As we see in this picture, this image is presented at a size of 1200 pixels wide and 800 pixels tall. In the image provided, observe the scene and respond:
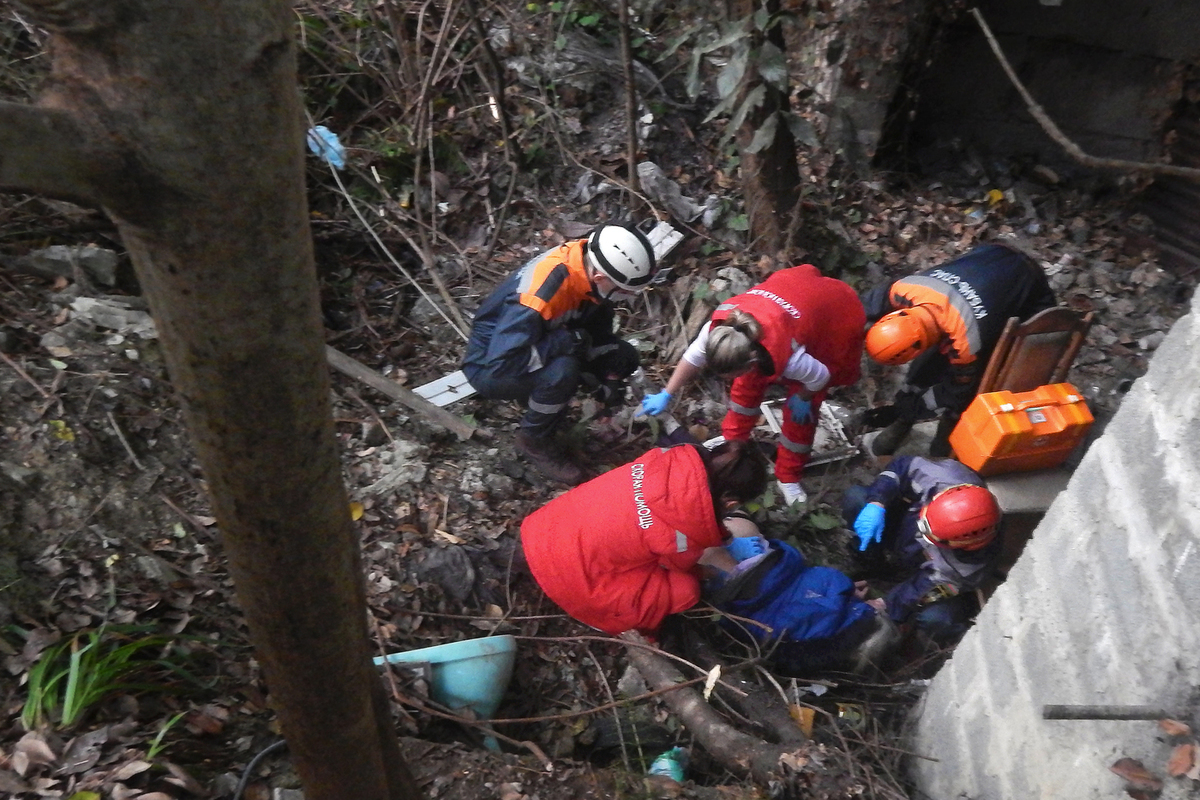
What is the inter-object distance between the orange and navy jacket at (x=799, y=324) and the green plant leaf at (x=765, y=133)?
38.6 inches

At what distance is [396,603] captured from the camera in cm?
334

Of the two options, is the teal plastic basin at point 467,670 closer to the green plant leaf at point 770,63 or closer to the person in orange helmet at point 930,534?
the person in orange helmet at point 930,534

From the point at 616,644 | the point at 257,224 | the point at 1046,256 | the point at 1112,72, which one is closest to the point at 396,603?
the point at 616,644

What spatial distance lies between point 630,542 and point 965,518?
141 centimetres

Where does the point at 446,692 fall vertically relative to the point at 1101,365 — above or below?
below

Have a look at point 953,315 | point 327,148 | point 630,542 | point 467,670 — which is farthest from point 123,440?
point 953,315

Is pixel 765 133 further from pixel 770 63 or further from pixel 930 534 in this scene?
pixel 930 534

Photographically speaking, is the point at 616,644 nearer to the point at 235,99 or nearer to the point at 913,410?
the point at 913,410

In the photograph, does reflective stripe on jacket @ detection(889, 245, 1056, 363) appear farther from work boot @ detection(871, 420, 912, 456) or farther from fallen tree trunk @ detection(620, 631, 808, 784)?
fallen tree trunk @ detection(620, 631, 808, 784)

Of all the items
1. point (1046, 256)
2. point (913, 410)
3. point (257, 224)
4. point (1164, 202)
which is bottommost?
point (913, 410)

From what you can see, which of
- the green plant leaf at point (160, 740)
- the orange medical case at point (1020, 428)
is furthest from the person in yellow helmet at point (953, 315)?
the green plant leaf at point (160, 740)

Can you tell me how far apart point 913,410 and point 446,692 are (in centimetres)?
300

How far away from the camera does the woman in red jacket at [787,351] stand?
3629mm

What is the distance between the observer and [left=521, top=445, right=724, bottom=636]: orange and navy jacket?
3.15 metres
